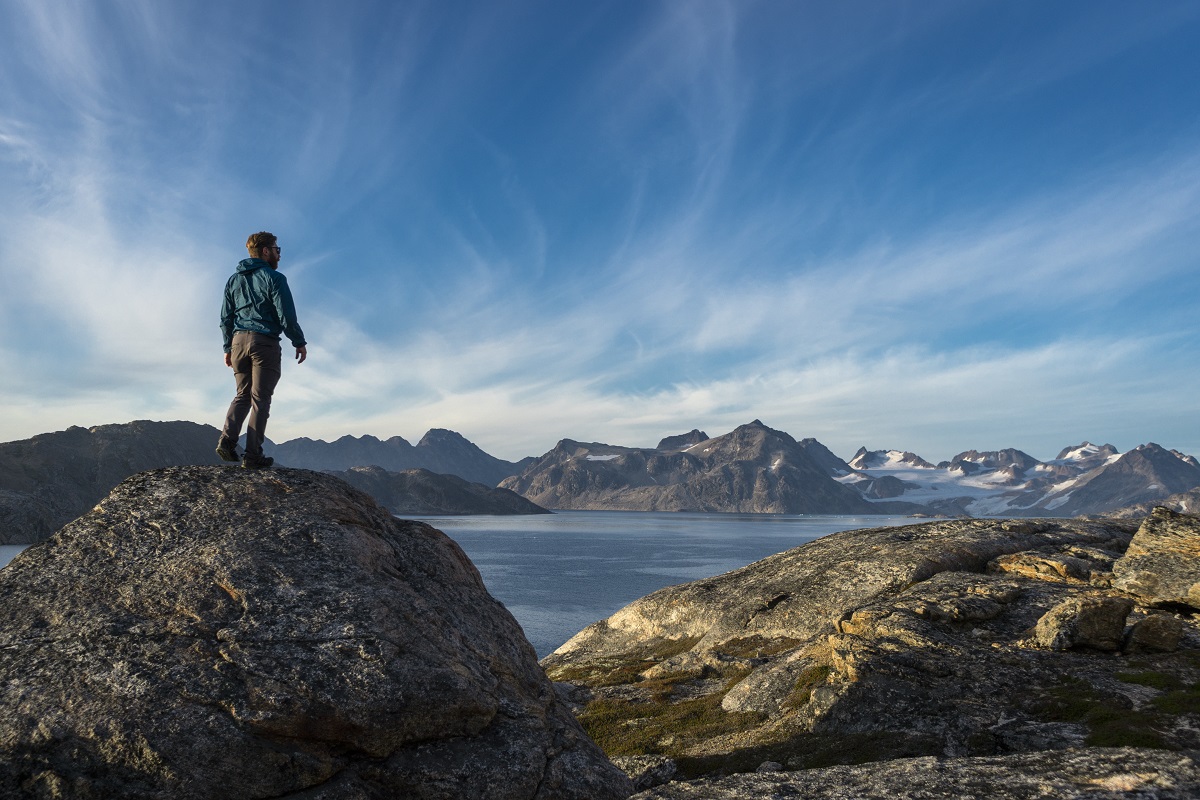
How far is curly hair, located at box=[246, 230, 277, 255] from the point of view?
49.4ft

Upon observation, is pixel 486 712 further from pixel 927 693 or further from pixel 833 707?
pixel 927 693

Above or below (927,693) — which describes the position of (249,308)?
above

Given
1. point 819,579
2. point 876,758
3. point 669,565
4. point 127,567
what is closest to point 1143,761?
point 876,758

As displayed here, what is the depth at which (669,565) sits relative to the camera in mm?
165375

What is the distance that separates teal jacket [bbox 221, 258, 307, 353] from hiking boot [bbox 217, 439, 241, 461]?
2.40 meters

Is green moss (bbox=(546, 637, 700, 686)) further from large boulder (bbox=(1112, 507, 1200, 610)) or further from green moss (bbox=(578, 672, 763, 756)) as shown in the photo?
large boulder (bbox=(1112, 507, 1200, 610))

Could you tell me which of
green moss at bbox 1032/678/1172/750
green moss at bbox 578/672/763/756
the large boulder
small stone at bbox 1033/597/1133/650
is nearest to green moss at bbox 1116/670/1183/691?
green moss at bbox 1032/678/1172/750

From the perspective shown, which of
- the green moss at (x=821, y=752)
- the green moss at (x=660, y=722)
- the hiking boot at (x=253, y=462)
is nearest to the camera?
the hiking boot at (x=253, y=462)

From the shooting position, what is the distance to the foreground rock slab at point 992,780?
897cm

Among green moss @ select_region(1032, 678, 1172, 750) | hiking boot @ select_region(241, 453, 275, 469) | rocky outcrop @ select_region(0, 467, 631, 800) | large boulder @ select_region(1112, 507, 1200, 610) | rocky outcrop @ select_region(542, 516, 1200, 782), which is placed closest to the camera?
rocky outcrop @ select_region(0, 467, 631, 800)

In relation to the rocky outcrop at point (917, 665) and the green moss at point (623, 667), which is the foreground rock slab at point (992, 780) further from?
the green moss at point (623, 667)

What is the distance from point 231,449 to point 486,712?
26.0 ft

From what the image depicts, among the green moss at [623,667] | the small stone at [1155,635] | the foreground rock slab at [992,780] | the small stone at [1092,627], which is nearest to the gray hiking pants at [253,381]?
the foreground rock slab at [992,780]

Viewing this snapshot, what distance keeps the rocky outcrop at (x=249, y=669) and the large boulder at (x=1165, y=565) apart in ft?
80.2
